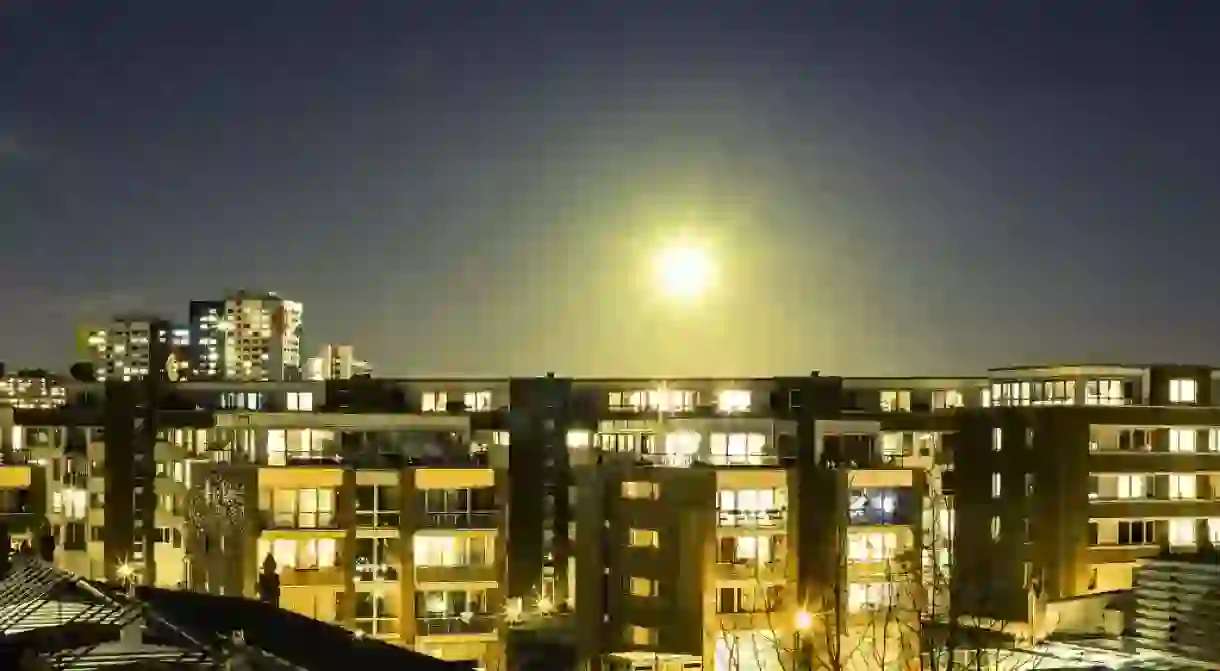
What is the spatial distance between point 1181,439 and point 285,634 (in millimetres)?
26004

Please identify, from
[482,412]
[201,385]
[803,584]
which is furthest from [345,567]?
[201,385]

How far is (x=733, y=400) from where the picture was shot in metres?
40.9

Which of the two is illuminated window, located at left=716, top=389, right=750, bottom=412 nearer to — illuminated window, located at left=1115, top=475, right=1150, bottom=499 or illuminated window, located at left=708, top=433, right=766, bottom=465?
illuminated window, located at left=708, top=433, right=766, bottom=465

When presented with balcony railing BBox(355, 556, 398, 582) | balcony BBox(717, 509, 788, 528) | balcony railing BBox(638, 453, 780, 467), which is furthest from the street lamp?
balcony railing BBox(355, 556, 398, 582)

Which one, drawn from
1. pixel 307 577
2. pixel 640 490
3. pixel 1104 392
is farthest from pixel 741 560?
pixel 1104 392

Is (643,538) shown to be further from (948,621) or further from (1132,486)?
(948,621)

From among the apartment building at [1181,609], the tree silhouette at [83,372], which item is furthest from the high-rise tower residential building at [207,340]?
the apartment building at [1181,609]

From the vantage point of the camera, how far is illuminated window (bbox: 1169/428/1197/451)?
33312mm

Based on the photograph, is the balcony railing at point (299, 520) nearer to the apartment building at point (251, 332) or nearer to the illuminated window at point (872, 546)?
the illuminated window at point (872, 546)

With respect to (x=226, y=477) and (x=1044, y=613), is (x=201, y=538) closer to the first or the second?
(x=226, y=477)

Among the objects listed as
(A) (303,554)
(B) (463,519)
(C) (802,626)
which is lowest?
(C) (802,626)

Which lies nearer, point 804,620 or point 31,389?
point 804,620

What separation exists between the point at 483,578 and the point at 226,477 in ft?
18.7

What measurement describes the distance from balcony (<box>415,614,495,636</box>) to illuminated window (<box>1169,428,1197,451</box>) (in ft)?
51.3
